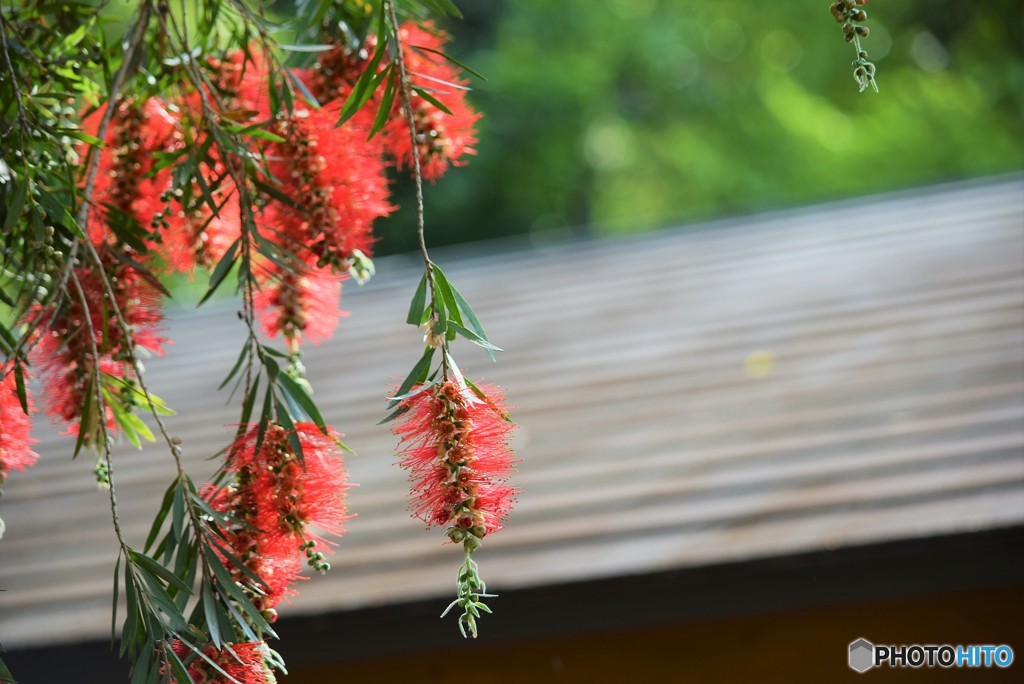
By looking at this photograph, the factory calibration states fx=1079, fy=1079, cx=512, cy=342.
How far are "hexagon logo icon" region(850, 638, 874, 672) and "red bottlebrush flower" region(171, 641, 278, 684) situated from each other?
1058mm

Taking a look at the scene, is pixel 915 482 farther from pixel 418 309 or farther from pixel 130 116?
pixel 130 116

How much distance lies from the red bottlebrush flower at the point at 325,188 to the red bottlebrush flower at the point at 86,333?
0.49ft

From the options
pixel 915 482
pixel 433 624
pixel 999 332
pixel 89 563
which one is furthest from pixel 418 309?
pixel 999 332

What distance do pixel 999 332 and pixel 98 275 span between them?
76.7 inches

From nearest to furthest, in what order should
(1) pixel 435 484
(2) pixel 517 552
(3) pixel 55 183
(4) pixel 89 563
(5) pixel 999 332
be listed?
(1) pixel 435 484 < (3) pixel 55 183 < (2) pixel 517 552 < (4) pixel 89 563 < (5) pixel 999 332

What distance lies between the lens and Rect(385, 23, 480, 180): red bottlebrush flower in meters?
1.07

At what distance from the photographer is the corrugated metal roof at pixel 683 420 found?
1643 mm

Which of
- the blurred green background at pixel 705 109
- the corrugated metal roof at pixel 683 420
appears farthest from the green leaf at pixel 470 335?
the blurred green background at pixel 705 109

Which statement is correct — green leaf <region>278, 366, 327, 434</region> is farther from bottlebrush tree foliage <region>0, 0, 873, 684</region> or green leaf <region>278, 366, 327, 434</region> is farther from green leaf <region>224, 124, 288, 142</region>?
green leaf <region>224, 124, 288, 142</region>

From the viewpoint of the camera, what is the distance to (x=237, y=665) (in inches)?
37.2

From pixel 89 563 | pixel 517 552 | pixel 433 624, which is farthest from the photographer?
pixel 89 563

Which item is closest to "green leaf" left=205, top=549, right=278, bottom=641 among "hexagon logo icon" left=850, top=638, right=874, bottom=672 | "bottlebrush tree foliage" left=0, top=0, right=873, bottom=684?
"bottlebrush tree foliage" left=0, top=0, right=873, bottom=684

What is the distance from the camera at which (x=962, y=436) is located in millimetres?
1823

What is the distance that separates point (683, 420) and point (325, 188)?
139 cm
